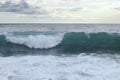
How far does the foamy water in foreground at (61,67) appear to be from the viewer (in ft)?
33.8

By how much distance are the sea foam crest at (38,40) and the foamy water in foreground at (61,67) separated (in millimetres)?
2083

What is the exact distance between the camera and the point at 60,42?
15.5 meters

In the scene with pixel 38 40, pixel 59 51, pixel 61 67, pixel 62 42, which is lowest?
pixel 61 67

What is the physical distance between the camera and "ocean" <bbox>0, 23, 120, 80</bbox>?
1062cm

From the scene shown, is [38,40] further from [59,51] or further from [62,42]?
[59,51]

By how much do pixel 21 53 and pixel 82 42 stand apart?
2833 millimetres

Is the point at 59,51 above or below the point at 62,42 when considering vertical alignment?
below

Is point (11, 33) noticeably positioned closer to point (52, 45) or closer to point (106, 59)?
point (52, 45)

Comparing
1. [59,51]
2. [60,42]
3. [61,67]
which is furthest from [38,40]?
[61,67]

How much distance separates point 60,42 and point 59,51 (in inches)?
47.6

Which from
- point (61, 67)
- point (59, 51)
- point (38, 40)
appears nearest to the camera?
point (61, 67)

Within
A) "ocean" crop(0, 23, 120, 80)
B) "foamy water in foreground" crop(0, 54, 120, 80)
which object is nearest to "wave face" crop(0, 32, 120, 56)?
"ocean" crop(0, 23, 120, 80)

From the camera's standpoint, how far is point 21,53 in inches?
549

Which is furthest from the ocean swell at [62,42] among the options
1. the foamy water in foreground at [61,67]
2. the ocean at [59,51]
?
the foamy water in foreground at [61,67]
